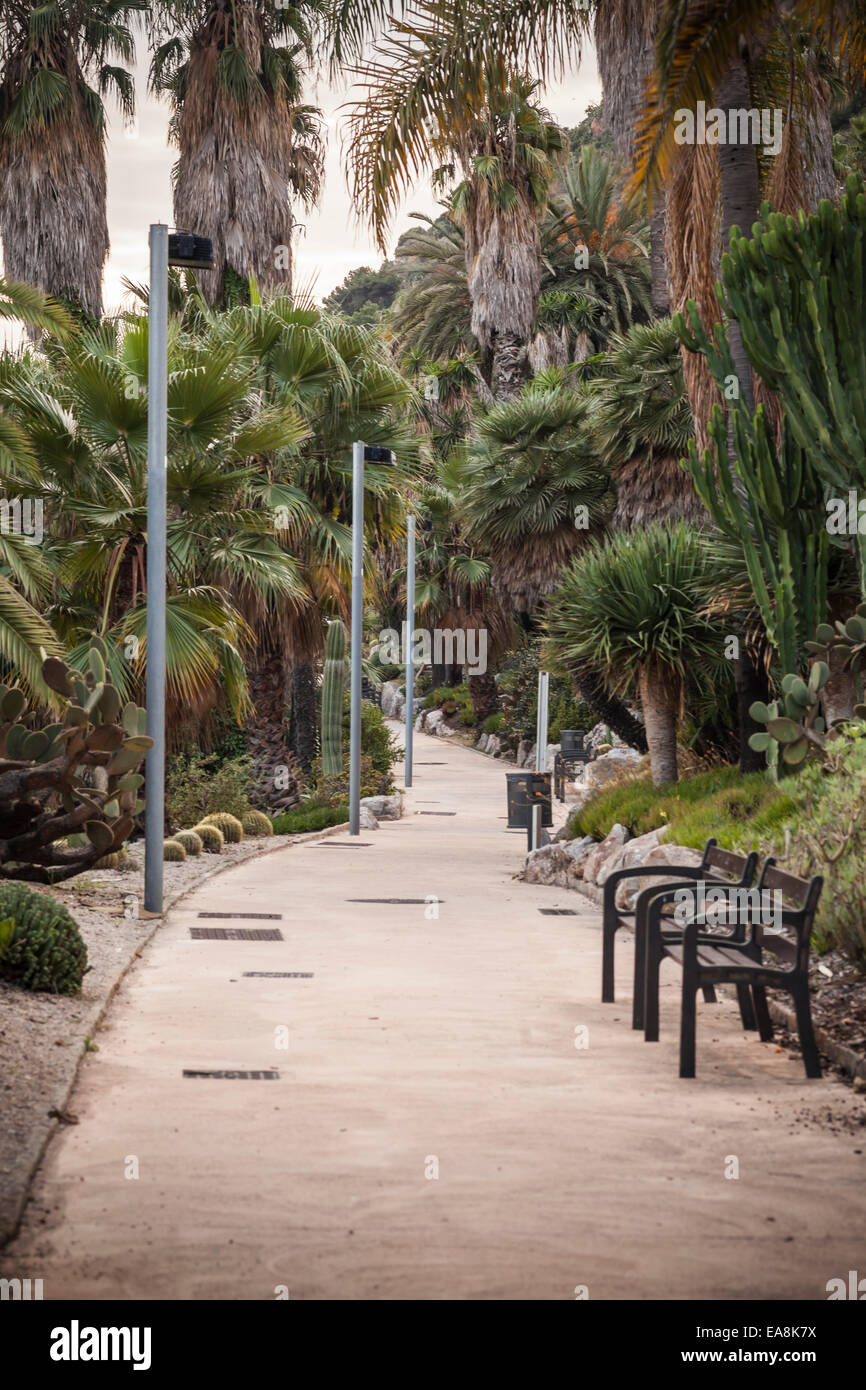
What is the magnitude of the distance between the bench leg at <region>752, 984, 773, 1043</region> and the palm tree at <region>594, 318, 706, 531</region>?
1268 centimetres

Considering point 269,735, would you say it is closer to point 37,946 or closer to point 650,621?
point 650,621

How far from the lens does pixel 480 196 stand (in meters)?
37.2

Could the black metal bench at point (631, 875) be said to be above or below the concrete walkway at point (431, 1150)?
above

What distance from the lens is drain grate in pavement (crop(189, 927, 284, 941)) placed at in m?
10.9

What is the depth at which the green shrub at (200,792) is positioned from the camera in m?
20.5

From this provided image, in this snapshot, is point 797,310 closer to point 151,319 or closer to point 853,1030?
point 151,319

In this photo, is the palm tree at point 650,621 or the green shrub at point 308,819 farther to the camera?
the green shrub at point 308,819

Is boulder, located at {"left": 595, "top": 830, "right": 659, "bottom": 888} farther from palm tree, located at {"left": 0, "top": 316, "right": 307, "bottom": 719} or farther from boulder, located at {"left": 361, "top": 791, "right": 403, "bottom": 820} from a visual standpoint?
boulder, located at {"left": 361, "top": 791, "right": 403, "bottom": 820}

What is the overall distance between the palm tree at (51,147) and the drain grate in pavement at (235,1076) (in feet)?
69.8


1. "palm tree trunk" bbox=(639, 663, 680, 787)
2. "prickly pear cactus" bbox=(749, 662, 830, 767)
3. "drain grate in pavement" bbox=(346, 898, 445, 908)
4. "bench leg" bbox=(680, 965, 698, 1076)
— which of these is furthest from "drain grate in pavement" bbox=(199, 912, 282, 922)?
"bench leg" bbox=(680, 965, 698, 1076)

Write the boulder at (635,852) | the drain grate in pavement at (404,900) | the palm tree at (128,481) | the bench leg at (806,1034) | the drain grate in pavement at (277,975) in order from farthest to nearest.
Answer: the palm tree at (128,481), the drain grate in pavement at (404,900), the boulder at (635,852), the drain grate in pavement at (277,975), the bench leg at (806,1034)

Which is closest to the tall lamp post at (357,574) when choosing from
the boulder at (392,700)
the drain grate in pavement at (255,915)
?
the drain grate in pavement at (255,915)

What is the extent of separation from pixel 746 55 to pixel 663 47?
6600mm

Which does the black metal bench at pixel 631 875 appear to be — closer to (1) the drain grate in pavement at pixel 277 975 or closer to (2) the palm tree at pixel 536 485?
(1) the drain grate in pavement at pixel 277 975
